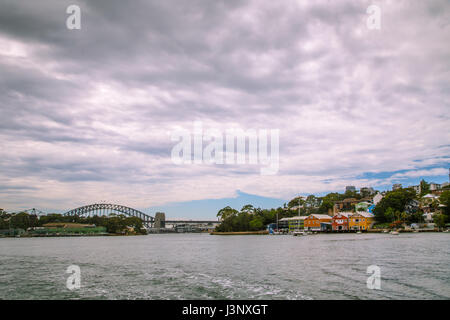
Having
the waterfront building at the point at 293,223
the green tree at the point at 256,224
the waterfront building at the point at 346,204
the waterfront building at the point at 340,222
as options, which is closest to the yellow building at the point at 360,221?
the waterfront building at the point at 340,222

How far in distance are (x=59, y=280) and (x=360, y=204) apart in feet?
567

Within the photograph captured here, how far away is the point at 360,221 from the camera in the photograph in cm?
14562

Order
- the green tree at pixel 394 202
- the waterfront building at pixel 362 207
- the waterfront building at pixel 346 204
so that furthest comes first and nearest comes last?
the waterfront building at pixel 346 204 < the waterfront building at pixel 362 207 < the green tree at pixel 394 202

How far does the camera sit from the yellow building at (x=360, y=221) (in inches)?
5704

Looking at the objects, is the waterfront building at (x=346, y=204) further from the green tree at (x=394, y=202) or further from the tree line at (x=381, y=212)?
the green tree at (x=394, y=202)

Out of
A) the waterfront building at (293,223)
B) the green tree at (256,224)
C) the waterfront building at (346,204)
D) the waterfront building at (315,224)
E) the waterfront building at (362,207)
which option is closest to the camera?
the waterfront building at (315,224)

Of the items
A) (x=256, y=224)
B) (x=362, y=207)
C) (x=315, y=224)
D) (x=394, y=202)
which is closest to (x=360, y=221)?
(x=394, y=202)

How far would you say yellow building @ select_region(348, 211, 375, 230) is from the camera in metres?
145

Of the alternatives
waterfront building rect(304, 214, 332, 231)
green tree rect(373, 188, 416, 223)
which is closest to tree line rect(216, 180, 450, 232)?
green tree rect(373, 188, 416, 223)

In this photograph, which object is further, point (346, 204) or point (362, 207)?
point (346, 204)

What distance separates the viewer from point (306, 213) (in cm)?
19188

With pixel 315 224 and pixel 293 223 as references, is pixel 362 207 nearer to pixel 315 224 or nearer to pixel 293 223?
pixel 315 224

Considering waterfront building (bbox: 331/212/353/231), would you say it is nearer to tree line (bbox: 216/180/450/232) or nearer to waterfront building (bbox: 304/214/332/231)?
waterfront building (bbox: 304/214/332/231)
